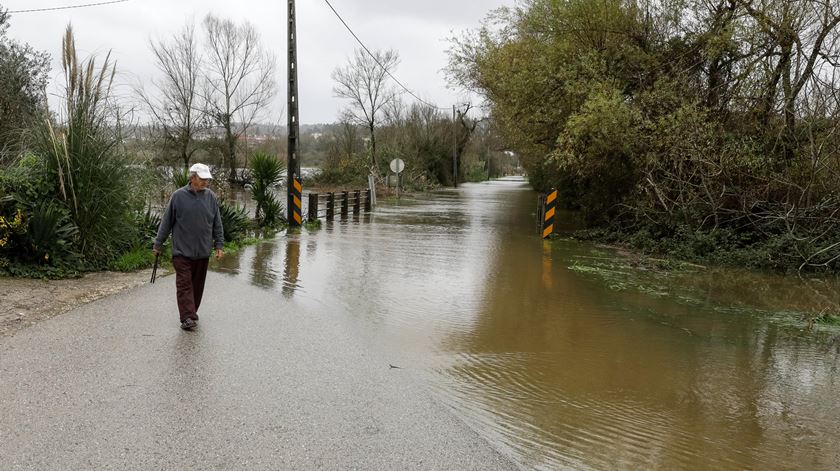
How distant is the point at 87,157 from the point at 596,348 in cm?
678

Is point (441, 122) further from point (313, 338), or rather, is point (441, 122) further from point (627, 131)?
point (313, 338)

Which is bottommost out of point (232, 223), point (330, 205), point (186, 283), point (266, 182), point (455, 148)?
point (186, 283)

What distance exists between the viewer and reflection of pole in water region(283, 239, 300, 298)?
343 inches

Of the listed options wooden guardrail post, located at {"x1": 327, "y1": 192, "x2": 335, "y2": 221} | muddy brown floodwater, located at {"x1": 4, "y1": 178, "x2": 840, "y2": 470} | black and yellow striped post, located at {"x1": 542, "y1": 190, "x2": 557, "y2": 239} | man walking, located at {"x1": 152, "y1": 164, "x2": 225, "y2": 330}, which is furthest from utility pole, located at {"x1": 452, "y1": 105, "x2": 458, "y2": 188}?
man walking, located at {"x1": 152, "y1": 164, "x2": 225, "y2": 330}

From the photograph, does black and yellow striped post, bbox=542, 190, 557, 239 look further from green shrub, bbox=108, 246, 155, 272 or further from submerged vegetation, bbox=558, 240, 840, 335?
green shrub, bbox=108, 246, 155, 272

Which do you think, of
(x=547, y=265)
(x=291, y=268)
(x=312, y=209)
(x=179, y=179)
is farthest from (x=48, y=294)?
(x=312, y=209)

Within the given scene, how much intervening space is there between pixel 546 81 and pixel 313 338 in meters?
11.7

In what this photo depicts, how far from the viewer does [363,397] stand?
4.59 m

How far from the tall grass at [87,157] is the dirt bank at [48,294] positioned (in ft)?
2.10

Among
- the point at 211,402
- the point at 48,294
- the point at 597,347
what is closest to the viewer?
the point at 211,402

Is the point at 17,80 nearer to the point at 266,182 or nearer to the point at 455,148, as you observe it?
the point at 266,182

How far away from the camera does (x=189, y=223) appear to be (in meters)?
6.23

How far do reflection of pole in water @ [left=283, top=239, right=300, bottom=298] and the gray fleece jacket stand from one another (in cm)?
212

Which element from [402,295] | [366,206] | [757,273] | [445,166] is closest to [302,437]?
[402,295]
